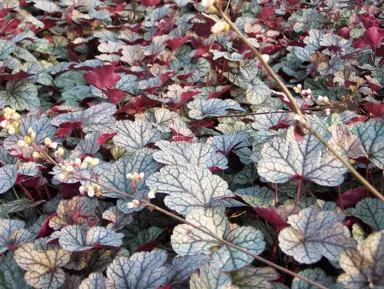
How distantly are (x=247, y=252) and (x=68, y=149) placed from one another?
3.84 feet

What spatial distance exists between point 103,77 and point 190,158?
0.76 m

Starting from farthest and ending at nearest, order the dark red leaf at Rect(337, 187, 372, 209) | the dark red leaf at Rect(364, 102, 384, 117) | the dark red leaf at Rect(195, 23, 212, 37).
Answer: the dark red leaf at Rect(195, 23, 212, 37) < the dark red leaf at Rect(364, 102, 384, 117) < the dark red leaf at Rect(337, 187, 372, 209)

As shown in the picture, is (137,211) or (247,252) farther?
(137,211)

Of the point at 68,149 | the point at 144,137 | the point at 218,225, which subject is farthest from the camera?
the point at 68,149

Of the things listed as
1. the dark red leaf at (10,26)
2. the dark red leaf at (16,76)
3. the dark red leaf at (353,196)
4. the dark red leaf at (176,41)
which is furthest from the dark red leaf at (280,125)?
the dark red leaf at (10,26)

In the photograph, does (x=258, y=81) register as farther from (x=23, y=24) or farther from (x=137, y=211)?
(x=23, y=24)

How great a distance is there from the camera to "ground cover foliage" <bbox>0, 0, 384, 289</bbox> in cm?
118

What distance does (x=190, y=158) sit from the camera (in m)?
1.56

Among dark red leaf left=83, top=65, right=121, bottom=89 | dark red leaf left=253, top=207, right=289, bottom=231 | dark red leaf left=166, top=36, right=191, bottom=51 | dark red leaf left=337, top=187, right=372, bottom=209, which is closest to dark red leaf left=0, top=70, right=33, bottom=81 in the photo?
dark red leaf left=83, top=65, right=121, bottom=89

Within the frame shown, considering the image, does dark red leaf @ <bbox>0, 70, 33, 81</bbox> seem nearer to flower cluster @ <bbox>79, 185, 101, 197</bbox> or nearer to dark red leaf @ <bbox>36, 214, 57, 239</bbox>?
dark red leaf @ <bbox>36, 214, 57, 239</bbox>

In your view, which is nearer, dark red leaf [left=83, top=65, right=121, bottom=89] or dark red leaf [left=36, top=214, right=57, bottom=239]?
dark red leaf [left=36, top=214, right=57, bottom=239]

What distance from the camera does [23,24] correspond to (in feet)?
9.88

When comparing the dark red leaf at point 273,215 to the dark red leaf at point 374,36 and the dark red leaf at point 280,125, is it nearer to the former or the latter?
the dark red leaf at point 280,125

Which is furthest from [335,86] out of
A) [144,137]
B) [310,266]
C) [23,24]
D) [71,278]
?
[23,24]
